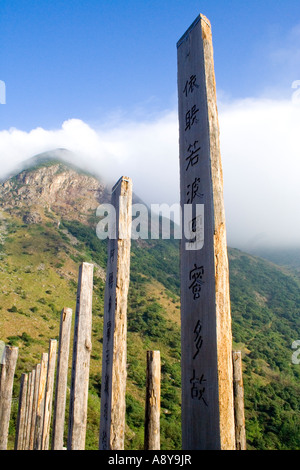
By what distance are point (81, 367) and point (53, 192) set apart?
72.5 m

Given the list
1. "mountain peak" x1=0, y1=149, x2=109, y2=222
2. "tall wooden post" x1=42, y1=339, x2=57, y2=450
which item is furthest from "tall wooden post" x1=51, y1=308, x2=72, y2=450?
"mountain peak" x1=0, y1=149, x2=109, y2=222

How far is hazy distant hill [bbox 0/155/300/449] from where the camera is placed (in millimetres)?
24109

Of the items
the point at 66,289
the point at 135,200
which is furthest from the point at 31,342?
the point at 135,200

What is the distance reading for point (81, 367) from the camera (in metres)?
4.34

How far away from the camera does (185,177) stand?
8.36 feet

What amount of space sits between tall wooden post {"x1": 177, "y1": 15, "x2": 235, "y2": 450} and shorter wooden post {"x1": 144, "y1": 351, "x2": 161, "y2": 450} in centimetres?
268

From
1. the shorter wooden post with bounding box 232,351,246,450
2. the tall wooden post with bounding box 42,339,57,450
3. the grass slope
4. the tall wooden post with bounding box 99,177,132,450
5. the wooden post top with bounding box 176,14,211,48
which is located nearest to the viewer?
the wooden post top with bounding box 176,14,211,48

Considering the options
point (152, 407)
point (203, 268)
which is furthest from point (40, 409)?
point (203, 268)

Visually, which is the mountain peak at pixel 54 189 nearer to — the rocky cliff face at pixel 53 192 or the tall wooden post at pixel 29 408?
the rocky cliff face at pixel 53 192

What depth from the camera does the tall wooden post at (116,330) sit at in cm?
299

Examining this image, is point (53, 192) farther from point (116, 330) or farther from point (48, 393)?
point (116, 330)

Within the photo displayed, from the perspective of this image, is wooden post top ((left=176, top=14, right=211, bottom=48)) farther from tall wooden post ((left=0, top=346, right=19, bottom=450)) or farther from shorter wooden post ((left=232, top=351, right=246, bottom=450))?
tall wooden post ((left=0, top=346, right=19, bottom=450))
